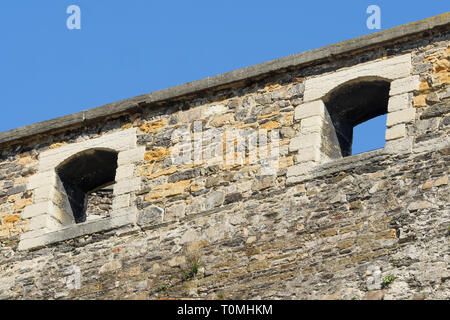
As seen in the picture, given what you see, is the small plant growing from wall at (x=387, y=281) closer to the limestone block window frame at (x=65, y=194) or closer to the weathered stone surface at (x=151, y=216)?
the weathered stone surface at (x=151, y=216)

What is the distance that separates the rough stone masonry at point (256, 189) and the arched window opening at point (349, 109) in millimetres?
16

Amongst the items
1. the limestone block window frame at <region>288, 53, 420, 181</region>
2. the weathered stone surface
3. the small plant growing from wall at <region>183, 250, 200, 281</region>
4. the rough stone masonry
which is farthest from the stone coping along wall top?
the small plant growing from wall at <region>183, 250, 200, 281</region>

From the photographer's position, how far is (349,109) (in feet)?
45.8

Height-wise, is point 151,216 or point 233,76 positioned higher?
point 233,76

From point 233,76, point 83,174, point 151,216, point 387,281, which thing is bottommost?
point 387,281

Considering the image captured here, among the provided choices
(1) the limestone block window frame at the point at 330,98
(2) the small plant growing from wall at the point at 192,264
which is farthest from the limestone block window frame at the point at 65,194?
(1) the limestone block window frame at the point at 330,98

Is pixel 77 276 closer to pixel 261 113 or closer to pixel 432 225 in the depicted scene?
pixel 261 113

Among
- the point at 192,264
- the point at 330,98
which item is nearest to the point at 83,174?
the point at 192,264

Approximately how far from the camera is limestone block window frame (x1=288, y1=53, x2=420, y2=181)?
43.7ft

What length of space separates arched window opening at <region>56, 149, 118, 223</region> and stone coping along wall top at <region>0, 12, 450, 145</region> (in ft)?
1.33

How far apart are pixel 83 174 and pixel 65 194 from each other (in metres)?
0.29

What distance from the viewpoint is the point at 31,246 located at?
14.5 m

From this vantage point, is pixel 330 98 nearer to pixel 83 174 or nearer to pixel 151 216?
pixel 151 216

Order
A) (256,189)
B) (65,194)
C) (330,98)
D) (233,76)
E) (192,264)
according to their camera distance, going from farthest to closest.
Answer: (65,194), (233,76), (330,98), (256,189), (192,264)
